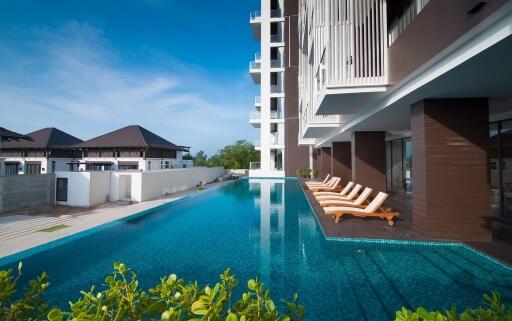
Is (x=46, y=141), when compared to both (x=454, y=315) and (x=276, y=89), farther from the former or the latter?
(x=454, y=315)

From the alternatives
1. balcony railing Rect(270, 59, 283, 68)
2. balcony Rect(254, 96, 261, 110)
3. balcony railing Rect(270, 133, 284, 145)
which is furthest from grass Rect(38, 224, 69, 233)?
balcony railing Rect(270, 59, 283, 68)

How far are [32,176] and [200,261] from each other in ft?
35.3

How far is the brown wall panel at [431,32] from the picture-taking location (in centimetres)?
329

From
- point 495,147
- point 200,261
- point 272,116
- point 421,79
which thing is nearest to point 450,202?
point 421,79

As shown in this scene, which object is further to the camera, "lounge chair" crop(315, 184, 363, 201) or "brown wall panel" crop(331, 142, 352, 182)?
"brown wall panel" crop(331, 142, 352, 182)

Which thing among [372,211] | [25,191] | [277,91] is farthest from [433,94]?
[277,91]

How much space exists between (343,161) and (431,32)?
42.3 ft

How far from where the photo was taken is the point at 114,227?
8.28 metres

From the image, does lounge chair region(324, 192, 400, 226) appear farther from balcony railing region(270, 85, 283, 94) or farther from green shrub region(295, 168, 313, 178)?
balcony railing region(270, 85, 283, 94)

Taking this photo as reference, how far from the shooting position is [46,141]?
101 ft

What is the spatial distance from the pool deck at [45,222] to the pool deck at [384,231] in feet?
22.7

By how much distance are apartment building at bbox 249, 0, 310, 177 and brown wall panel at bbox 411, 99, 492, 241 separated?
22299 mm

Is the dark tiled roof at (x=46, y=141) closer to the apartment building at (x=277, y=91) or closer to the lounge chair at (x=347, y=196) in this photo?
the apartment building at (x=277, y=91)

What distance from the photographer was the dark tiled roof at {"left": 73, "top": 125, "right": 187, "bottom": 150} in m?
27.5
